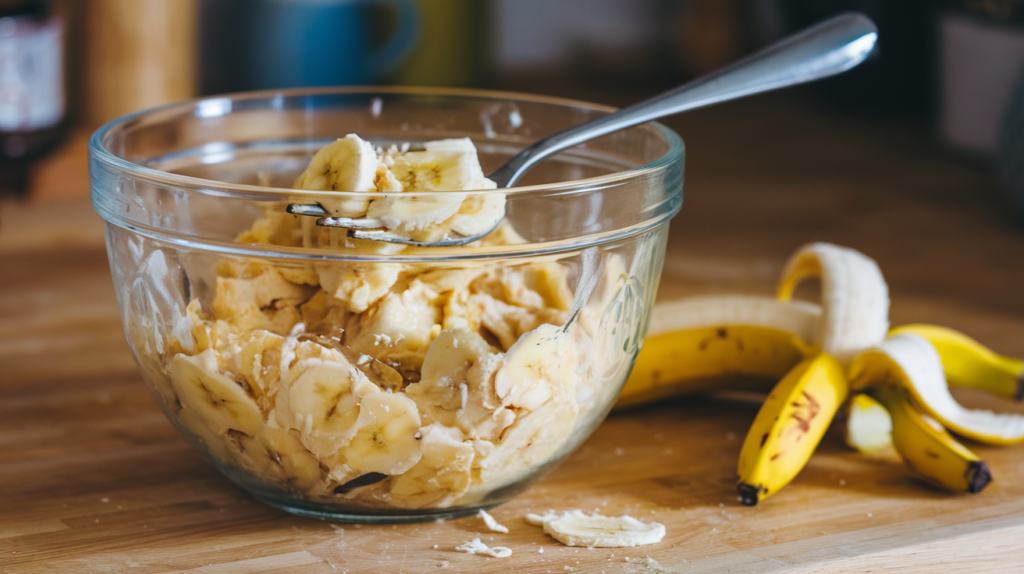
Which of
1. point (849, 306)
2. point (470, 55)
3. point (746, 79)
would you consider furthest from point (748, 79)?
point (470, 55)

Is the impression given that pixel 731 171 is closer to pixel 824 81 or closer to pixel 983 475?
pixel 824 81

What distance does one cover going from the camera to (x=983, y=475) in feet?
2.08

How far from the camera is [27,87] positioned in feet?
4.29

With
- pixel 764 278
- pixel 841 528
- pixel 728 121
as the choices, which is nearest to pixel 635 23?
pixel 728 121

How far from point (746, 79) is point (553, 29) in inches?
67.2

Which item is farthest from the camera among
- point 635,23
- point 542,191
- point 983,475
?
point 635,23

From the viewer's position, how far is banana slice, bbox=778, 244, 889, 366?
724 mm

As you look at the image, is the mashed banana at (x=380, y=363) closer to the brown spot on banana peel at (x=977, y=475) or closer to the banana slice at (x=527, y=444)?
the banana slice at (x=527, y=444)

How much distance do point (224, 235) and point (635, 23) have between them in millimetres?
1972

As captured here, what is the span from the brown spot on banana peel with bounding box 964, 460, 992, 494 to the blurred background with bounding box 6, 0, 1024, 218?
80 centimetres

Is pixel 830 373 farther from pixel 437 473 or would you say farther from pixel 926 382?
pixel 437 473

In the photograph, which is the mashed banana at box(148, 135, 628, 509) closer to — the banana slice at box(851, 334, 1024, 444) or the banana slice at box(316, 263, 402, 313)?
the banana slice at box(316, 263, 402, 313)

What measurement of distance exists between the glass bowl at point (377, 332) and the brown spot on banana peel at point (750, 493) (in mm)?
100

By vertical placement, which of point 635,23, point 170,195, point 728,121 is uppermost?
point 170,195
